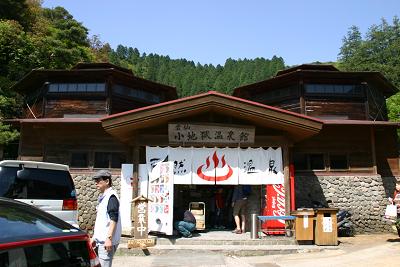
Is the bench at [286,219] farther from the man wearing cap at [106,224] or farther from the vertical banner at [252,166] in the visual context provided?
the man wearing cap at [106,224]

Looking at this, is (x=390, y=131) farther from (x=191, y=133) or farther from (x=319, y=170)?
(x=191, y=133)

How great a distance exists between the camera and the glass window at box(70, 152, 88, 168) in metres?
16.2

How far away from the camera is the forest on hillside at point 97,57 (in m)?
25.1

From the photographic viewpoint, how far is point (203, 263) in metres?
9.07

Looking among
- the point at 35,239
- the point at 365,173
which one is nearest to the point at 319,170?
the point at 365,173

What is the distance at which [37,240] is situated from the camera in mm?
3043

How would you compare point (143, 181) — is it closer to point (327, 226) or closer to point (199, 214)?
point (199, 214)

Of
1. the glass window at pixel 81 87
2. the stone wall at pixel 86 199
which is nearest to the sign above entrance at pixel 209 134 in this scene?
the stone wall at pixel 86 199

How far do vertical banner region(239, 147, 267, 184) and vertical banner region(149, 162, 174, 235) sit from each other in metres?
2.24

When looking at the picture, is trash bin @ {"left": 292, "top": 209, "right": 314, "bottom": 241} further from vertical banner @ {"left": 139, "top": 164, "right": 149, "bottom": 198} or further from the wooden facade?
vertical banner @ {"left": 139, "top": 164, "right": 149, "bottom": 198}

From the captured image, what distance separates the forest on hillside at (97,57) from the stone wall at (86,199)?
194 inches

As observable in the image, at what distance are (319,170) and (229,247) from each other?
283 inches

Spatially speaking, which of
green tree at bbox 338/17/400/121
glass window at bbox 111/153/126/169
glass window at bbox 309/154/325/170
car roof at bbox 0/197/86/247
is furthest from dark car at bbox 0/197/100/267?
green tree at bbox 338/17/400/121

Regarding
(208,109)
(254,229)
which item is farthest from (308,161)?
(208,109)
